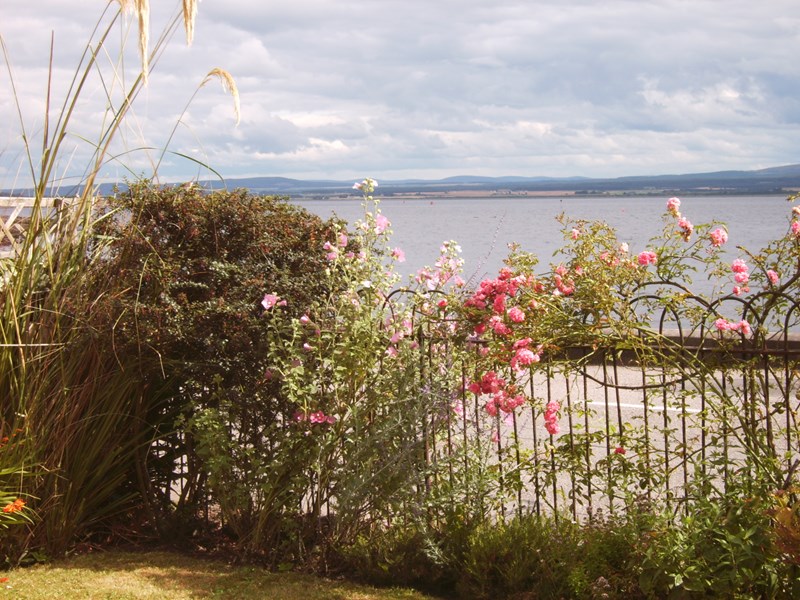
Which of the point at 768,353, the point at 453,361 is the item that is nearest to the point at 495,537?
the point at 453,361

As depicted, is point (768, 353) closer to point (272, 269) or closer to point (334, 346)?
point (334, 346)

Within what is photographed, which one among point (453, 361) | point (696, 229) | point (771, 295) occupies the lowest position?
point (453, 361)

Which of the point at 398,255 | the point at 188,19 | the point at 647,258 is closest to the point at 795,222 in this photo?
the point at 647,258

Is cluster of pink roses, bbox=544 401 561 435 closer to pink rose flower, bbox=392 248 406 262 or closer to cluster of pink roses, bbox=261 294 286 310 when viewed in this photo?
pink rose flower, bbox=392 248 406 262

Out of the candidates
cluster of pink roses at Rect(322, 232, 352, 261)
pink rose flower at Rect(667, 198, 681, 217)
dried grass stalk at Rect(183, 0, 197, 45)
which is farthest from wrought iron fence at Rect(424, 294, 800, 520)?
dried grass stalk at Rect(183, 0, 197, 45)

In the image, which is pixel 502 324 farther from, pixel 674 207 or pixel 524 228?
pixel 524 228

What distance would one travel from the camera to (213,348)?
4.59 meters

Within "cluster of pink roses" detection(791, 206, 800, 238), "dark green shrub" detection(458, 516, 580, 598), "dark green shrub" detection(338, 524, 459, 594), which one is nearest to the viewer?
"dark green shrub" detection(458, 516, 580, 598)

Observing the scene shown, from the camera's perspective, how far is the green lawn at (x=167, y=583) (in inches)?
169

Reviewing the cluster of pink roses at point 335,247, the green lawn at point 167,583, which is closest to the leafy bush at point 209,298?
the cluster of pink roses at point 335,247

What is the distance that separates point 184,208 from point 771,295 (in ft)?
10.5

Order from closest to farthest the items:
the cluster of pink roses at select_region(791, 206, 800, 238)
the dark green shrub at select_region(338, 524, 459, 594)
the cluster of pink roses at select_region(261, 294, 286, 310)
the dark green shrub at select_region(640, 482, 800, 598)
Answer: the dark green shrub at select_region(640, 482, 800, 598), the cluster of pink roses at select_region(791, 206, 800, 238), the dark green shrub at select_region(338, 524, 459, 594), the cluster of pink roses at select_region(261, 294, 286, 310)

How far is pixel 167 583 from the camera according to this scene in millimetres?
4438

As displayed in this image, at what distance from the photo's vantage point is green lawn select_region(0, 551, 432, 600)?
428 centimetres
